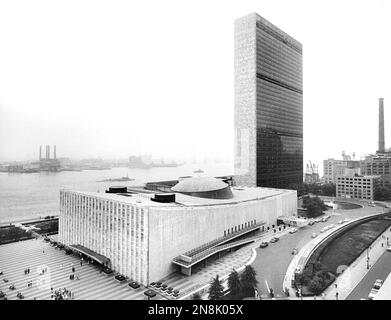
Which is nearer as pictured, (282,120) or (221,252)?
(221,252)

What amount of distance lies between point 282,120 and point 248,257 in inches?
1367

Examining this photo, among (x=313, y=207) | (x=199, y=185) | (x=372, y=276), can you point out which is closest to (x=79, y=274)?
(x=199, y=185)

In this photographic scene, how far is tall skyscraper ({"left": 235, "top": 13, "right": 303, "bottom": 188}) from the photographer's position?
44.0m

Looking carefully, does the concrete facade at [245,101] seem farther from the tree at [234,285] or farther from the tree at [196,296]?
the tree at [196,296]

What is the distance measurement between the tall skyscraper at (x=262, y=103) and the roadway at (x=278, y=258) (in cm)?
1569

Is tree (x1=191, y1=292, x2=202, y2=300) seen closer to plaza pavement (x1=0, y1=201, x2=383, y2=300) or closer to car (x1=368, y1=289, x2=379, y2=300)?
plaza pavement (x1=0, y1=201, x2=383, y2=300)

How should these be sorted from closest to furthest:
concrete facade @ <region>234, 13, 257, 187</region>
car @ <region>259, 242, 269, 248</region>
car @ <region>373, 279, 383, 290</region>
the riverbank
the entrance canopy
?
car @ <region>373, 279, 383, 290</region>
the entrance canopy
car @ <region>259, 242, 269, 248</region>
the riverbank
concrete facade @ <region>234, 13, 257, 187</region>

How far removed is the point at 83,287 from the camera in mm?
16281

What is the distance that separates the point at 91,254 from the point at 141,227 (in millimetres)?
5155

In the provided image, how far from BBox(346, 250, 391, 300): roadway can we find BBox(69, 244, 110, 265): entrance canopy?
46.2 ft

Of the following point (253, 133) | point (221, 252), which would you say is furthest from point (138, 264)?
point (253, 133)

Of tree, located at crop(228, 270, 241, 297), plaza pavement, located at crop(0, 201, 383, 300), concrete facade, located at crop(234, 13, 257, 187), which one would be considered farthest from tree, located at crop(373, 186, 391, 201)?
tree, located at crop(228, 270, 241, 297)

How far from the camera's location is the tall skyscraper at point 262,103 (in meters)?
44.0
